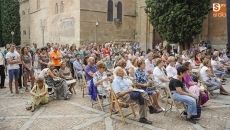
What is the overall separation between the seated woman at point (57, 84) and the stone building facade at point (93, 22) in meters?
14.4

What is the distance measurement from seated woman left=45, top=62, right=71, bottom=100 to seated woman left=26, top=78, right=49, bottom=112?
62 centimetres

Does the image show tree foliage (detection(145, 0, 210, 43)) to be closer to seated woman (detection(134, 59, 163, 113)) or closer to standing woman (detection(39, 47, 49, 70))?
standing woman (detection(39, 47, 49, 70))

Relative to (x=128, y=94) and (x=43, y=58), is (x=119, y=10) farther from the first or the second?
(x=128, y=94)

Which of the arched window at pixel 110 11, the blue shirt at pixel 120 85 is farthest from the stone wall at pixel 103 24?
the blue shirt at pixel 120 85

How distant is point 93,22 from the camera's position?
Result: 23016 mm

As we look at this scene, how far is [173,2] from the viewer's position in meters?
16.6

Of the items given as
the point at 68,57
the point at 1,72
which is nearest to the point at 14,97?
the point at 1,72

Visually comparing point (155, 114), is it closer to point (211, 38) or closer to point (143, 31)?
point (211, 38)

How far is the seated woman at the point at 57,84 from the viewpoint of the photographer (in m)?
7.82

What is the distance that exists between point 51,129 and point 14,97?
11.8 feet

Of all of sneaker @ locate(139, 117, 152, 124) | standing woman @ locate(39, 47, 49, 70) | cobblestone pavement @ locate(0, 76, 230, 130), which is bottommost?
cobblestone pavement @ locate(0, 76, 230, 130)

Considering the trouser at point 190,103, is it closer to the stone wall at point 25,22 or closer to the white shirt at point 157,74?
the white shirt at point 157,74

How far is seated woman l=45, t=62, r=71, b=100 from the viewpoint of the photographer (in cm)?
782

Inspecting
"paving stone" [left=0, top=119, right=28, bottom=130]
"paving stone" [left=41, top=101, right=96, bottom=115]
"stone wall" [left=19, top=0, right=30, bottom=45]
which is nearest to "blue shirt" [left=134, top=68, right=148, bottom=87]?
"paving stone" [left=41, top=101, right=96, bottom=115]
